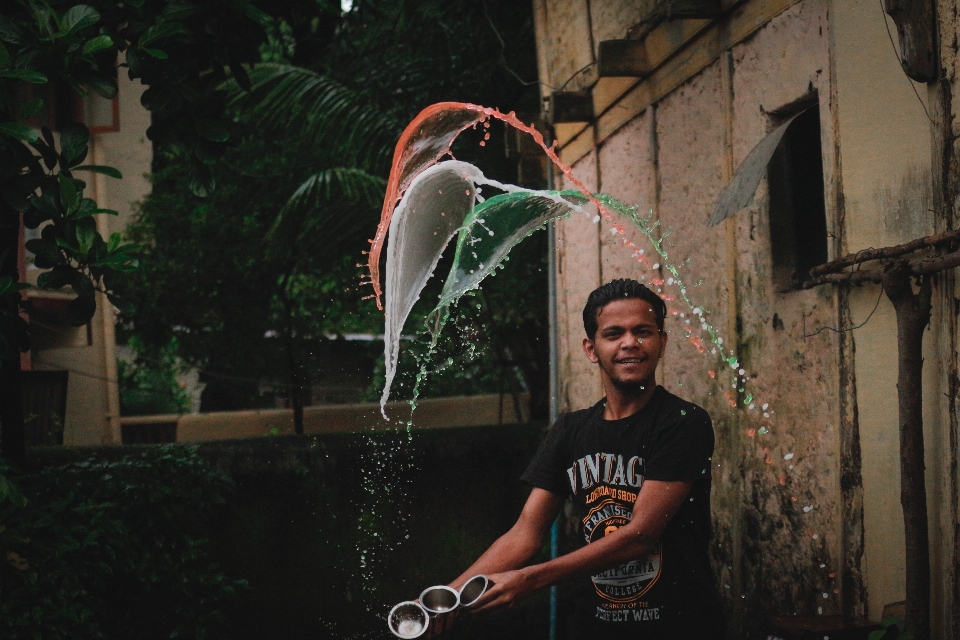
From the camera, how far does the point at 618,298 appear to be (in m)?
2.99

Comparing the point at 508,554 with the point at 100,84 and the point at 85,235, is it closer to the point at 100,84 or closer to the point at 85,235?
the point at 85,235

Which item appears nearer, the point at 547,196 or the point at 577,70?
the point at 547,196

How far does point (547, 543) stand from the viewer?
8.45m

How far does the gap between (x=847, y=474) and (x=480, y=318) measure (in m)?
7.35

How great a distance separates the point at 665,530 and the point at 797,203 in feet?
8.23

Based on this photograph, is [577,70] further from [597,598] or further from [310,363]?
[310,363]

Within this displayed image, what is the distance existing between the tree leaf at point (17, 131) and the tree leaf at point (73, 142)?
42 centimetres

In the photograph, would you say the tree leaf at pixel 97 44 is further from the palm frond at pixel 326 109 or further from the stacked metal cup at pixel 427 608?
the palm frond at pixel 326 109

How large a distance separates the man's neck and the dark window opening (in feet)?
6.45

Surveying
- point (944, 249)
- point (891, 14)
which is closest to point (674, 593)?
point (944, 249)

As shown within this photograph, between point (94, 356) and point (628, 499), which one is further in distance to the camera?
point (94, 356)

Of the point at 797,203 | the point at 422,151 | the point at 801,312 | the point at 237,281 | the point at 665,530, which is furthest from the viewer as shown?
the point at 237,281

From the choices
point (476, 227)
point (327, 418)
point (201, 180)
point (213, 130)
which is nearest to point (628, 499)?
point (213, 130)

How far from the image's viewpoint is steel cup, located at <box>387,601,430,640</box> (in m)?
2.28
